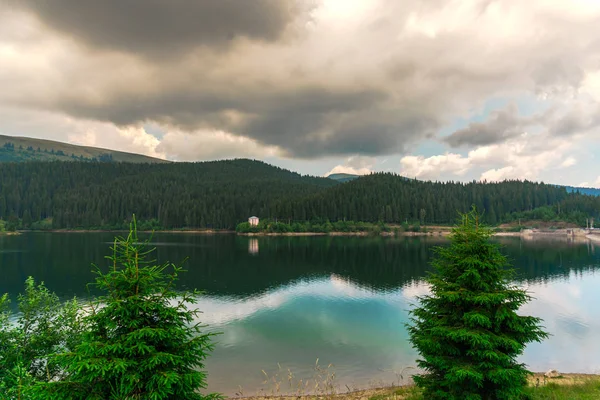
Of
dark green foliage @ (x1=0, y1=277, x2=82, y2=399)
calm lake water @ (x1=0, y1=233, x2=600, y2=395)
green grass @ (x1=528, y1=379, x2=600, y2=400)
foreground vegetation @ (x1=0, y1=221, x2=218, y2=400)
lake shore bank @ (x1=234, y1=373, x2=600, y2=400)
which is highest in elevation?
foreground vegetation @ (x1=0, y1=221, x2=218, y2=400)

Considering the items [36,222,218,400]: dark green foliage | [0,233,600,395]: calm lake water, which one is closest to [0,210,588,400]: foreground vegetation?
[36,222,218,400]: dark green foliage

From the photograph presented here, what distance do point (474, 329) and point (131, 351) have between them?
11155 mm

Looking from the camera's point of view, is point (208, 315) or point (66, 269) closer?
point (208, 315)

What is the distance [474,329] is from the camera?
1245cm

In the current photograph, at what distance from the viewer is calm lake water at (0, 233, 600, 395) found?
92.9 ft

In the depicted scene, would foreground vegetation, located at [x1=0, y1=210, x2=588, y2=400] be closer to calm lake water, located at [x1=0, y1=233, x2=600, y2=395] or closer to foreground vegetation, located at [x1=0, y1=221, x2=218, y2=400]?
foreground vegetation, located at [x1=0, y1=221, x2=218, y2=400]

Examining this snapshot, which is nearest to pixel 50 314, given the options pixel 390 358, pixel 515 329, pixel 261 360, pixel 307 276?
pixel 261 360

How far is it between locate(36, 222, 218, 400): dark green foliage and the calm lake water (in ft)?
55.3

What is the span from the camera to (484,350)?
12109 millimetres

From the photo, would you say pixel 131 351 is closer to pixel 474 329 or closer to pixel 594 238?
pixel 474 329

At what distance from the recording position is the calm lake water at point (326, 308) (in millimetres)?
28325

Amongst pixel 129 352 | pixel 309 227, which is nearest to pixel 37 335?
pixel 129 352

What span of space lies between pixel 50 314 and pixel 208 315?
26.5m

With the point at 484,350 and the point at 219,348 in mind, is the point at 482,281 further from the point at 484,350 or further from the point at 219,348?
the point at 219,348
